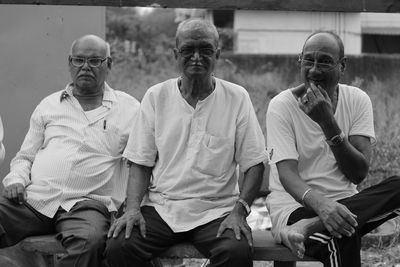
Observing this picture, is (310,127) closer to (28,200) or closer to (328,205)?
(328,205)

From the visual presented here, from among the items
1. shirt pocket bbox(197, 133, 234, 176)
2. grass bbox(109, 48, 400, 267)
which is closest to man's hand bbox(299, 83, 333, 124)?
shirt pocket bbox(197, 133, 234, 176)

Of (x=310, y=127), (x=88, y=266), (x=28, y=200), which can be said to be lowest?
(x=88, y=266)

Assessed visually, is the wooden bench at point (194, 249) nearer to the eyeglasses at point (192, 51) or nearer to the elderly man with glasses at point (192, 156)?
the elderly man with glasses at point (192, 156)

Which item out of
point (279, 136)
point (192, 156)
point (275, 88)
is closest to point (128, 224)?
point (192, 156)

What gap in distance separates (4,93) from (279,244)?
8.84ft

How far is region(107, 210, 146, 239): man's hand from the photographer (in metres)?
4.16

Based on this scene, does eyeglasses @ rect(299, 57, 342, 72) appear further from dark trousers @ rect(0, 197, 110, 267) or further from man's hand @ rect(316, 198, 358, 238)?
dark trousers @ rect(0, 197, 110, 267)

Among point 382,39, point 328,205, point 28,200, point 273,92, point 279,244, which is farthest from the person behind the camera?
point 382,39

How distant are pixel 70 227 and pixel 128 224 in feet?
1.38

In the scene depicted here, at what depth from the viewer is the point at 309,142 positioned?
171 inches

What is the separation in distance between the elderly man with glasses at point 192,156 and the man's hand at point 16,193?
697mm

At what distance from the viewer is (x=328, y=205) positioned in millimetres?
4031

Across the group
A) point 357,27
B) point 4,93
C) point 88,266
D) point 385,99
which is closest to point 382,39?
point 357,27

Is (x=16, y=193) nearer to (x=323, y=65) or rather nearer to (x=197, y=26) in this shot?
(x=197, y=26)
